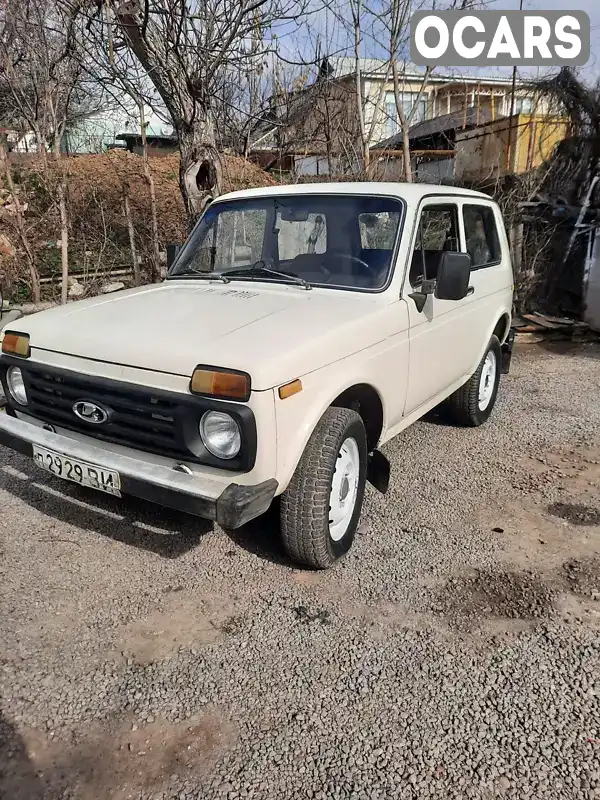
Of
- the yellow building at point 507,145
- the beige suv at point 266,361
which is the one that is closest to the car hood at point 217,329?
the beige suv at point 266,361

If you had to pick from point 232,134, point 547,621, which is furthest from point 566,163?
point 547,621

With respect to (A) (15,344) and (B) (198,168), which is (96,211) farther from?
(A) (15,344)

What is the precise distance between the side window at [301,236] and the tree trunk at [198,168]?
290 cm

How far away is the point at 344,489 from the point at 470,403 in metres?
2.28

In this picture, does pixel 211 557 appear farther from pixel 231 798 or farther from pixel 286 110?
pixel 286 110

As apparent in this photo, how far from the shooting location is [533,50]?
1043 cm

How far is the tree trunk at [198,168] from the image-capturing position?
6.70 meters

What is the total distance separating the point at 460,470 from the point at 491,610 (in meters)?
1.69

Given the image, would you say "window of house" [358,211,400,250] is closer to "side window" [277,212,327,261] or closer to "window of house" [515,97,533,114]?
"side window" [277,212,327,261]

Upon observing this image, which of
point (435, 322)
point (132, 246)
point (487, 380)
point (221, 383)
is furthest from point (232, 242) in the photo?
point (132, 246)

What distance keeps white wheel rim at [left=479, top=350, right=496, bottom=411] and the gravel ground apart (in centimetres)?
131

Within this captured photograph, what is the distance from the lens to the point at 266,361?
2566 millimetres

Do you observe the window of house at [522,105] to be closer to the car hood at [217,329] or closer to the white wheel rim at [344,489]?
the car hood at [217,329]

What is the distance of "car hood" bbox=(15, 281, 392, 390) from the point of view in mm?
2650
